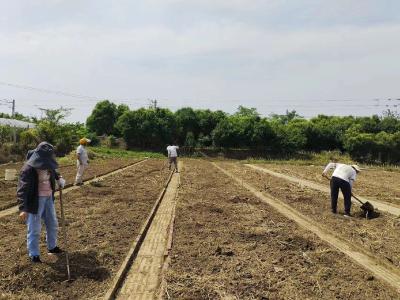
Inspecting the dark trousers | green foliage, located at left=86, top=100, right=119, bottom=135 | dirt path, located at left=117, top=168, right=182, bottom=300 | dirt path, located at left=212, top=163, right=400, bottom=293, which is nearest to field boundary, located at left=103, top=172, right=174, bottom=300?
dirt path, located at left=117, top=168, right=182, bottom=300

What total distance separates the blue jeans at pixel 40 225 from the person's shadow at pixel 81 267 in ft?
0.96

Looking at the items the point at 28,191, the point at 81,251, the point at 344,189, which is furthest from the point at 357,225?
the point at 28,191

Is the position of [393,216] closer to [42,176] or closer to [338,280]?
[338,280]

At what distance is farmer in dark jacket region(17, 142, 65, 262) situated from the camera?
262 inches

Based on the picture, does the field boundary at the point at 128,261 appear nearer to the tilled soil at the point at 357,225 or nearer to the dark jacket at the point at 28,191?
the dark jacket at the point at 28,191

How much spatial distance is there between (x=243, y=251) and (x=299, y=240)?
132cm

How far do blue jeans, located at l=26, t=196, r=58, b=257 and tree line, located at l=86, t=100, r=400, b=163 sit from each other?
45.4 m

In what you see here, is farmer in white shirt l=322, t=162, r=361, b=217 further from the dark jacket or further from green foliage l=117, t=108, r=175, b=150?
green foliage l=117, t=108, r=175, b=150

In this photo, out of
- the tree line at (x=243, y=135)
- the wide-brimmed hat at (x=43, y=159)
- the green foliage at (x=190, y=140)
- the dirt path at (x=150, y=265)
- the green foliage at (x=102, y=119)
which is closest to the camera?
the dirt path at (x=150, y=265)

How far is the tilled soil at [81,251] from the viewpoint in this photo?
18.9ft

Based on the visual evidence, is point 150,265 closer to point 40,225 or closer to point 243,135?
point 40,225

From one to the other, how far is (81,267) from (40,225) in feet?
2.95

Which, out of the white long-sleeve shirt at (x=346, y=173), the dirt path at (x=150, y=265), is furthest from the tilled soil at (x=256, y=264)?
the white long-sleeve shirt at (x=346, y=173)

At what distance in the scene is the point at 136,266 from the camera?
6.83m
